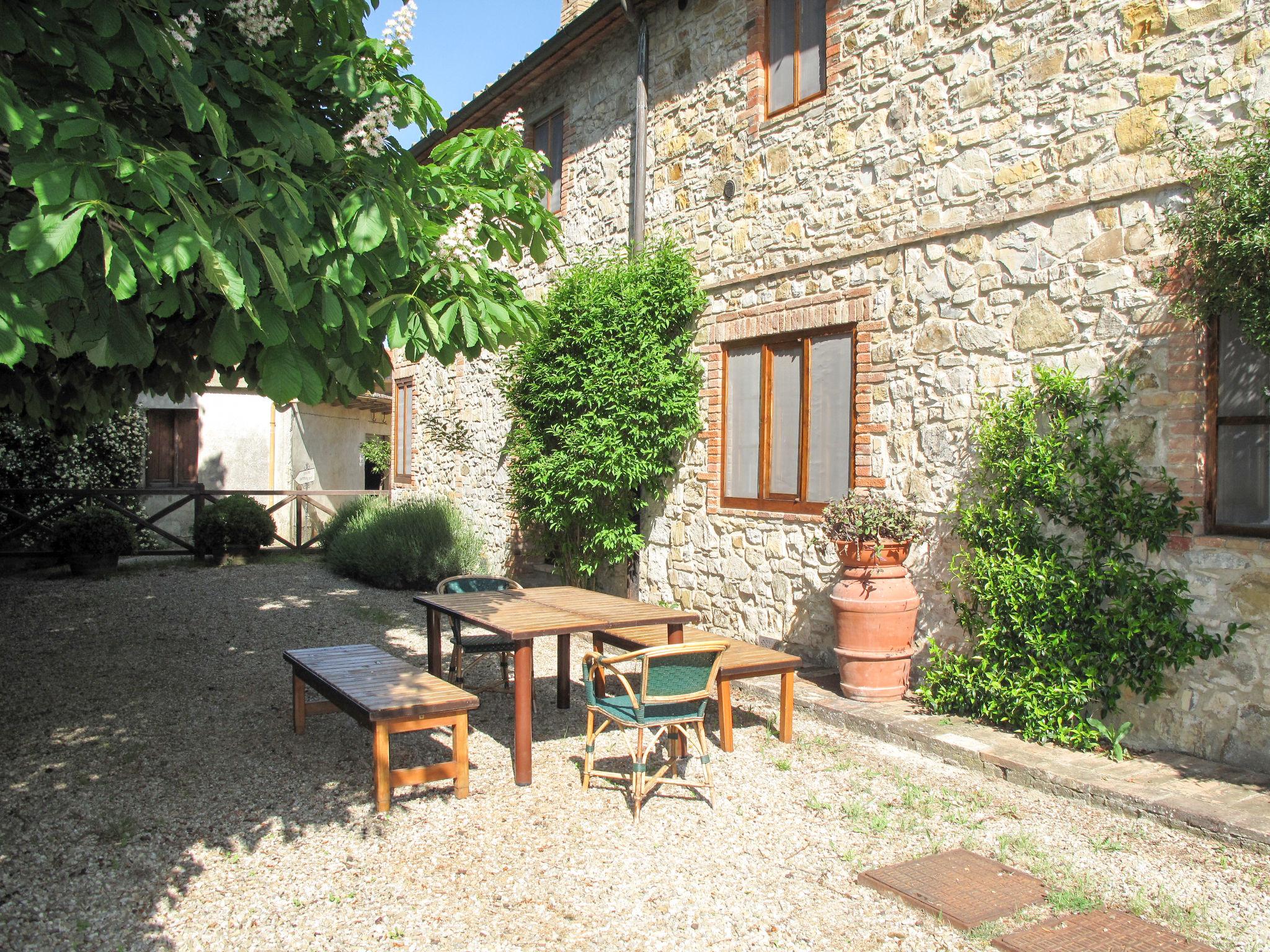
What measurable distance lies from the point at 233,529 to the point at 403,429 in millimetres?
2927

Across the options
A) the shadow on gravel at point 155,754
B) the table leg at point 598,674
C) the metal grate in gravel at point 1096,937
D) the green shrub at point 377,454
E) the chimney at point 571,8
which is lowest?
the shadow on gravel at point 155,754

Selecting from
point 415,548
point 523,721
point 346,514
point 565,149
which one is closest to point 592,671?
point 523,721

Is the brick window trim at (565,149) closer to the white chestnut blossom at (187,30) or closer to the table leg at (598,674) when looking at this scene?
the table leg at (598,674)

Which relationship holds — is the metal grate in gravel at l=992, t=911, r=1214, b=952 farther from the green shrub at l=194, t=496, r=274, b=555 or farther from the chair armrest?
the green shrub at l=194, t=496, r=274, b=555

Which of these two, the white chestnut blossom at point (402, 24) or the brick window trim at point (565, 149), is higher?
the brick window trim at point (565, 149)

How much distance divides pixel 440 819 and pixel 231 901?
102 cm

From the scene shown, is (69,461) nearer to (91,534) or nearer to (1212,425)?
(91,534)

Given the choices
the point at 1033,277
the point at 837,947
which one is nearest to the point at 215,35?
the point at 837,947

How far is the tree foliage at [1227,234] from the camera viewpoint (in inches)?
167

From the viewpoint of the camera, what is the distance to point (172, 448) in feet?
58.8

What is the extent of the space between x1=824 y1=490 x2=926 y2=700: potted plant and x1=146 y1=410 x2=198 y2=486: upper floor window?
49.5 feet

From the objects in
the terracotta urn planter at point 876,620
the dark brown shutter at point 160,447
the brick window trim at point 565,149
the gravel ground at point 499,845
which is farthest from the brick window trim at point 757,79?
the dark brown shutter at point 160,447

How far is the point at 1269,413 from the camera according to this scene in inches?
184

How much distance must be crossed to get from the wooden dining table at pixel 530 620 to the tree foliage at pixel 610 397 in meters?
1.88
